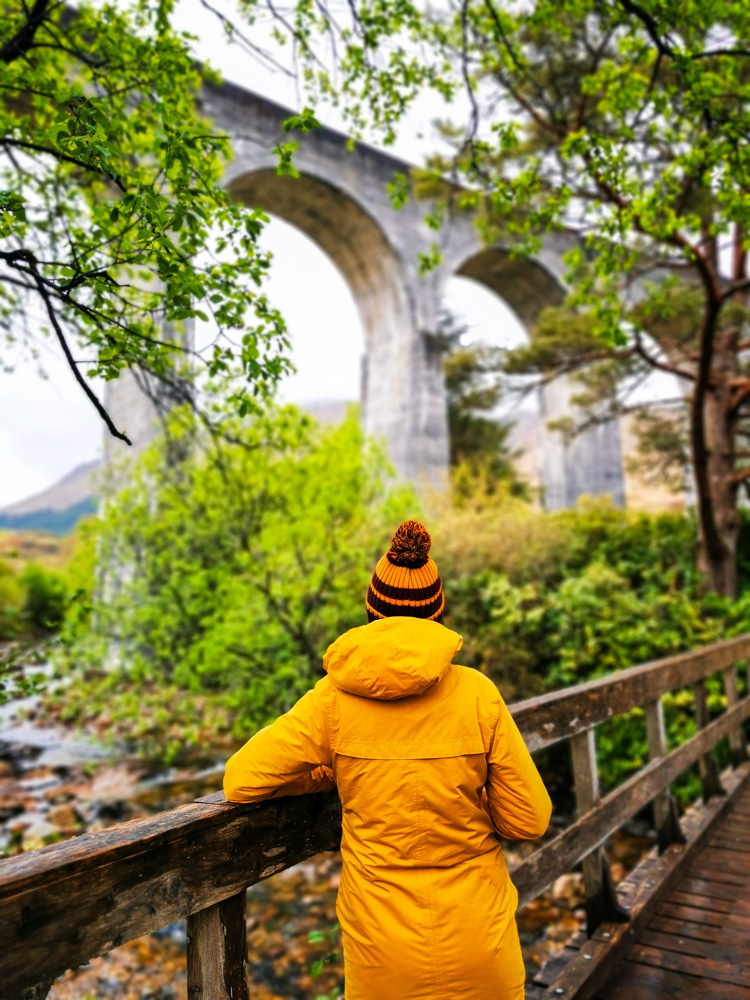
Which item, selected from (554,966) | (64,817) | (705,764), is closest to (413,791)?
(554,966)

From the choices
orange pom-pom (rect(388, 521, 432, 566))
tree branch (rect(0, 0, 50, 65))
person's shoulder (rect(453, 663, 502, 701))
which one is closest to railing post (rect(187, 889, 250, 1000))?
person's shoulder (rect(453, 663, 502, 701))

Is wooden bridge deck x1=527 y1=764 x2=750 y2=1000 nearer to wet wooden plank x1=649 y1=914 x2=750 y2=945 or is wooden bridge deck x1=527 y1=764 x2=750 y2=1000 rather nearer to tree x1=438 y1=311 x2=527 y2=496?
wet wooden plank x1=649 y1=914 x2=750 y2=945

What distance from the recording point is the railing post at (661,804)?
3303mm

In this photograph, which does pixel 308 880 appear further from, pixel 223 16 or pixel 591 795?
pixel 223 16

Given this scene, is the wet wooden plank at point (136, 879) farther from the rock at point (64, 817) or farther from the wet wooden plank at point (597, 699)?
the rock at point (64, 817)

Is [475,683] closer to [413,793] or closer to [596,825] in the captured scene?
[413,793]

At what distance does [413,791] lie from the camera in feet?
4.60

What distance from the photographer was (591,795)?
2648 mm

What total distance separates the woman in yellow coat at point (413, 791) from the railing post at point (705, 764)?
311 cm

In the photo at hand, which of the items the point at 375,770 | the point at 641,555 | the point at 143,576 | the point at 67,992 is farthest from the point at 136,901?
the point at 641,555

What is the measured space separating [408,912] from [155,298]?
211 centimetres

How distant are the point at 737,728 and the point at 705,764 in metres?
0.97

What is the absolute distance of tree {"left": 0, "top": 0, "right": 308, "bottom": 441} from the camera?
2.05 m

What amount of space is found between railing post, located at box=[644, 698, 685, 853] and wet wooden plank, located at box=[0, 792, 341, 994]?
7.42ft
